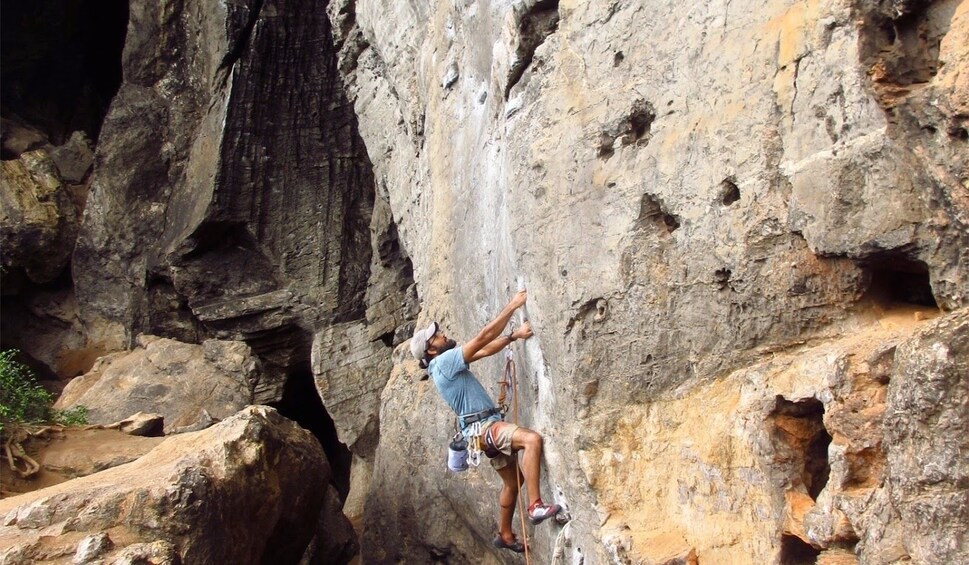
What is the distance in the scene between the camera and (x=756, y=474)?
13.0ft

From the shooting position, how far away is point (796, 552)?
3.76m

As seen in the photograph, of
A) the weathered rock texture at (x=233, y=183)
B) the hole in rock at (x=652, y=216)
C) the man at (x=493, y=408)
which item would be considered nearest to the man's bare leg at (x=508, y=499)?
the man at (x=493, y=408)

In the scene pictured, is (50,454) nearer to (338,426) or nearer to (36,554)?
(338,426)

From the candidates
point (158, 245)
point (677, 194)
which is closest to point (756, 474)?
point (677, 194)

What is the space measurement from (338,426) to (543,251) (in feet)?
25.2

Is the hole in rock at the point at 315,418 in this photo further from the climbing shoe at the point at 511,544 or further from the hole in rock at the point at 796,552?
the hole in rock at the point at 796,552

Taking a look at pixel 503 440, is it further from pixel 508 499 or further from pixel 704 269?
pixel 704 269

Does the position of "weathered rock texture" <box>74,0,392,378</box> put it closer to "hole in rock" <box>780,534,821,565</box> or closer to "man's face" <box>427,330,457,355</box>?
"man's face" <box>427,330,457,355</box>

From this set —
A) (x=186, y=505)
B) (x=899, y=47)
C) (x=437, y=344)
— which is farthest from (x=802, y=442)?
(x=186, y=505)

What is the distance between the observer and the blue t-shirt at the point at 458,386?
5688 mm

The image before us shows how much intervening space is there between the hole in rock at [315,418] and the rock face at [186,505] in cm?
651

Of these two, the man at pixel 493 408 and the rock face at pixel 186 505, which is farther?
the rock face at pixel 186 505

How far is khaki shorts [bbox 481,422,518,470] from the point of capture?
17.9 feet

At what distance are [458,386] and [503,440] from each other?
0.47 meters
